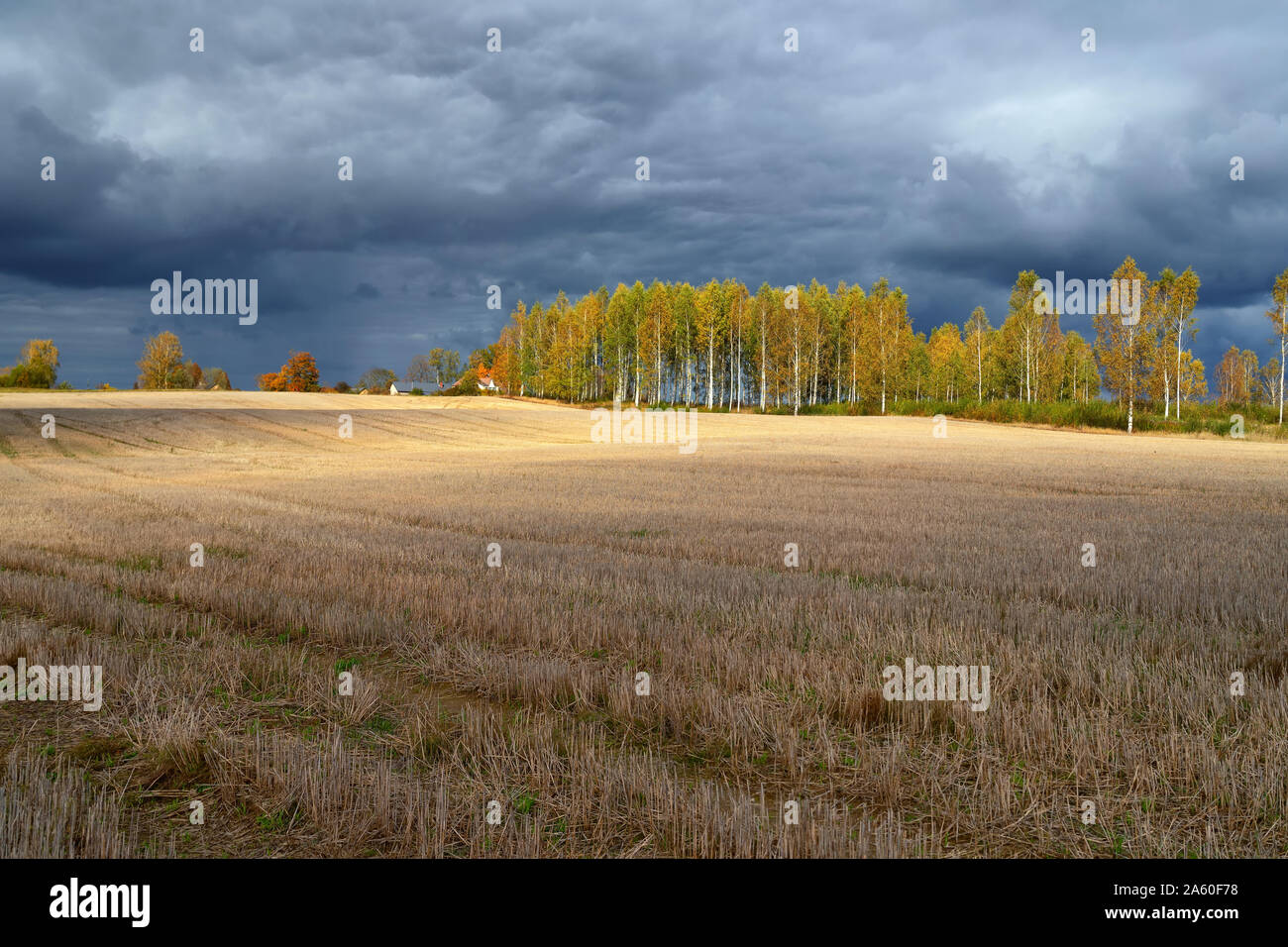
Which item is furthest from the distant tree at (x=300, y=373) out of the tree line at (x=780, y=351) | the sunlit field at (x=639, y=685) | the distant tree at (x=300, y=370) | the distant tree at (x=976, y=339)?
the sunlit field at (x=639, y=685)

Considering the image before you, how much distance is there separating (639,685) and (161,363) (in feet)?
459

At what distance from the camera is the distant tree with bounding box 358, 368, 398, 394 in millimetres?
181375

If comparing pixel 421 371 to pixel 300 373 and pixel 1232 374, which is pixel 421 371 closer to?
pixel 300 373

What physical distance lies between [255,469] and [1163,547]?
1184 inches

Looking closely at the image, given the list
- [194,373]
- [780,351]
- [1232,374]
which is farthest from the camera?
[194,373]

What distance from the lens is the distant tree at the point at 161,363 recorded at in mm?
121750

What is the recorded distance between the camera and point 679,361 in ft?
361

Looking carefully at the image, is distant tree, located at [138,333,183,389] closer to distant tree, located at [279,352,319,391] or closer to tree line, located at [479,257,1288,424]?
distant tree, located at [279,352,319,391]

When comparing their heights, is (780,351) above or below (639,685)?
above

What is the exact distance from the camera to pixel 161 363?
403 feet

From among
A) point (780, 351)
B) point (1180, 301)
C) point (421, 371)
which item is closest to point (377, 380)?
point (421, 371)

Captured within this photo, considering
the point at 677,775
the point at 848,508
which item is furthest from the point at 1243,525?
the point at 677,775

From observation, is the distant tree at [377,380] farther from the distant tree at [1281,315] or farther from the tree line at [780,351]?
the distant tree at [1281,315]
